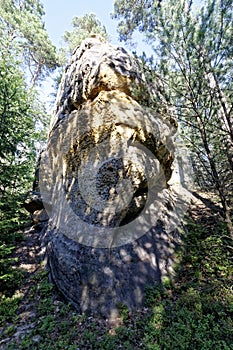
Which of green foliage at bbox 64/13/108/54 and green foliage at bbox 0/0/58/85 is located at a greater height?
green foliage at bbox 64/13/108/54

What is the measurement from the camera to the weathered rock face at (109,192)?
4105 millimetres

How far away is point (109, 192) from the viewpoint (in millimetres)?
4562

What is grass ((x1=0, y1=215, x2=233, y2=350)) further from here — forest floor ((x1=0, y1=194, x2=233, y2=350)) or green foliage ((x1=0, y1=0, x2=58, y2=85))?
green foliage ((x1=0, y1=0, x2=58, y2=85))

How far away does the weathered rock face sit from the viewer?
4.11 m

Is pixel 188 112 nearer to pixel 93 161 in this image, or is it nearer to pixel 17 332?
pixel 93 161

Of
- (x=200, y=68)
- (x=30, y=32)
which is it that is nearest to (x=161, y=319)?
(x=200, y=68)


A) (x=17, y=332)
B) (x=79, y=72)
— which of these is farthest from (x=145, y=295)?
(x=79, y=72)

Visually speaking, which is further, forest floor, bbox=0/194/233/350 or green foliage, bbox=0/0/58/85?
green foliage, bbox=0/0/58/85

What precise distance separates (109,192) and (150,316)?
2.58 m

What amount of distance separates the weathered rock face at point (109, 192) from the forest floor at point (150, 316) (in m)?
0.29

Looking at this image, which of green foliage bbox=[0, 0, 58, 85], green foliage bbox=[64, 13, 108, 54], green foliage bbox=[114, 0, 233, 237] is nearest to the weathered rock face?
green foliage bbox=[114, 0, 233, 237]

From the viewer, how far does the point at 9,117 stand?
200 inches

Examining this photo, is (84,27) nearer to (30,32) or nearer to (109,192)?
(30,32)

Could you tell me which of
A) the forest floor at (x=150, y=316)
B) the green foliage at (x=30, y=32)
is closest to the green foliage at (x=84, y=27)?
the green foliage at (x=30, y=32)
